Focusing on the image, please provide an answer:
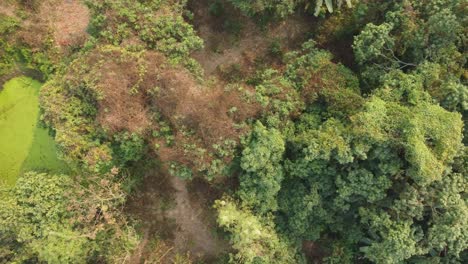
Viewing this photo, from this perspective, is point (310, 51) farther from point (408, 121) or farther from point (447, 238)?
point (447, 238)

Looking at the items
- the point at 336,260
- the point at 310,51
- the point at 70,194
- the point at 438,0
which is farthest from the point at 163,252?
the point at 438,0

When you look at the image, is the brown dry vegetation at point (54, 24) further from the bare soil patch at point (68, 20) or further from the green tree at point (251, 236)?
the green tree at point (251, 236)

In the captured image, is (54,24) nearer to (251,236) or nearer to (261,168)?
(261,168)

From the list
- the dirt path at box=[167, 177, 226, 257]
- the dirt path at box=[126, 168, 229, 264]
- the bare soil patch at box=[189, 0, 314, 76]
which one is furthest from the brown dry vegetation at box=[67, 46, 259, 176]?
the dirt path at box=[167, 177, 226, 257]

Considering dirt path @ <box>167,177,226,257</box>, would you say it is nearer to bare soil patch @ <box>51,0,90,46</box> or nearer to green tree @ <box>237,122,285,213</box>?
green tree @ <box>237,122,285,213</box>

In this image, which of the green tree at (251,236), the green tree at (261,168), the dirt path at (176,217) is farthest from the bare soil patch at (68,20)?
the green tree at (251,236)

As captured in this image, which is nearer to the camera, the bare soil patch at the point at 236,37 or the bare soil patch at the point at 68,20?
the bare soil patch at the point at 68,20
